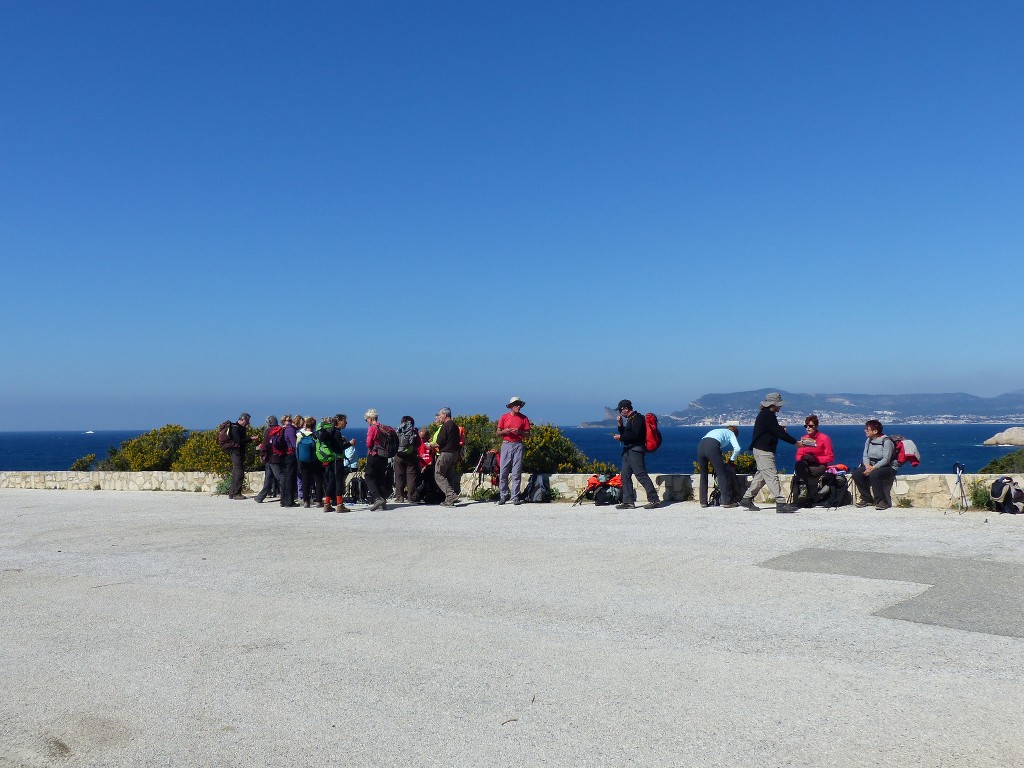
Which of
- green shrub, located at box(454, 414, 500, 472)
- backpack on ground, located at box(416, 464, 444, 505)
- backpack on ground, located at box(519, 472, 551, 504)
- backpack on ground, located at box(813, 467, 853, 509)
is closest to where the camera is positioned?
backpack on ground, located at box(813, 467, 853, 509)

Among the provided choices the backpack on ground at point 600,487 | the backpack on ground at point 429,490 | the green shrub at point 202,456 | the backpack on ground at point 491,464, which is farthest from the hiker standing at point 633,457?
the green shrub at point 202,456

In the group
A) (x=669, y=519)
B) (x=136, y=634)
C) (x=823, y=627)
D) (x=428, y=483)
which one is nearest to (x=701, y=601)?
(x=823, y=627)

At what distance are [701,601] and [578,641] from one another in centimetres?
139

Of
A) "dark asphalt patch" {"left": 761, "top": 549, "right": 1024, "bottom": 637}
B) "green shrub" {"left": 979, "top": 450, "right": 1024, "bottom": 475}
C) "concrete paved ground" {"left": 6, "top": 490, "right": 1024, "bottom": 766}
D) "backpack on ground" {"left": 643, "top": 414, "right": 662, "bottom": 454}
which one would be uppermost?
"backpack on ground" {"left": 643, "top": 414, "right": 662, "bottom": 454}

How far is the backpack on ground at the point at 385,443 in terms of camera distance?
1335 centimetres

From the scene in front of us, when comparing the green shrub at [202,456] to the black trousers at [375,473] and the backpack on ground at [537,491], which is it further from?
the backpack on ground at [537,491]

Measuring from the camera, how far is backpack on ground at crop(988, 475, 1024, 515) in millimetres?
10703

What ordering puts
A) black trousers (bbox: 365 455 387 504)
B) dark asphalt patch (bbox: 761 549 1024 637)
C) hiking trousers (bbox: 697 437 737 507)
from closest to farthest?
dark asphalt patch (bbox: 761 549 1024 637), hiking trousers (bbox: 697 437 737 507), black trousers (bbox: 365 455 387 504)

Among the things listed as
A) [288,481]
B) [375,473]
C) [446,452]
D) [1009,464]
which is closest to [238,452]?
[288,481]

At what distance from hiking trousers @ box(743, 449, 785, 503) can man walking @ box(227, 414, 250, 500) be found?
9244 millimetres

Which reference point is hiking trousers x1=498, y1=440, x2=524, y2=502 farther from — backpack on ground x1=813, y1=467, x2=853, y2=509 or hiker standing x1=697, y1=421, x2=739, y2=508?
backpack on ground x1=813, y1=467, x2=853, y2=509

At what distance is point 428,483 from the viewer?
14398mm

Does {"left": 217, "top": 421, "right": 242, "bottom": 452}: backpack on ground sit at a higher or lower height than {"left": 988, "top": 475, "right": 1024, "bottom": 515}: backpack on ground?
higher

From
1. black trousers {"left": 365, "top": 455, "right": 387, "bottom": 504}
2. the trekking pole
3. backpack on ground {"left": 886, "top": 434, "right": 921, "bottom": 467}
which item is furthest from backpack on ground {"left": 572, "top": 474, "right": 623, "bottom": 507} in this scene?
the trekking pole
